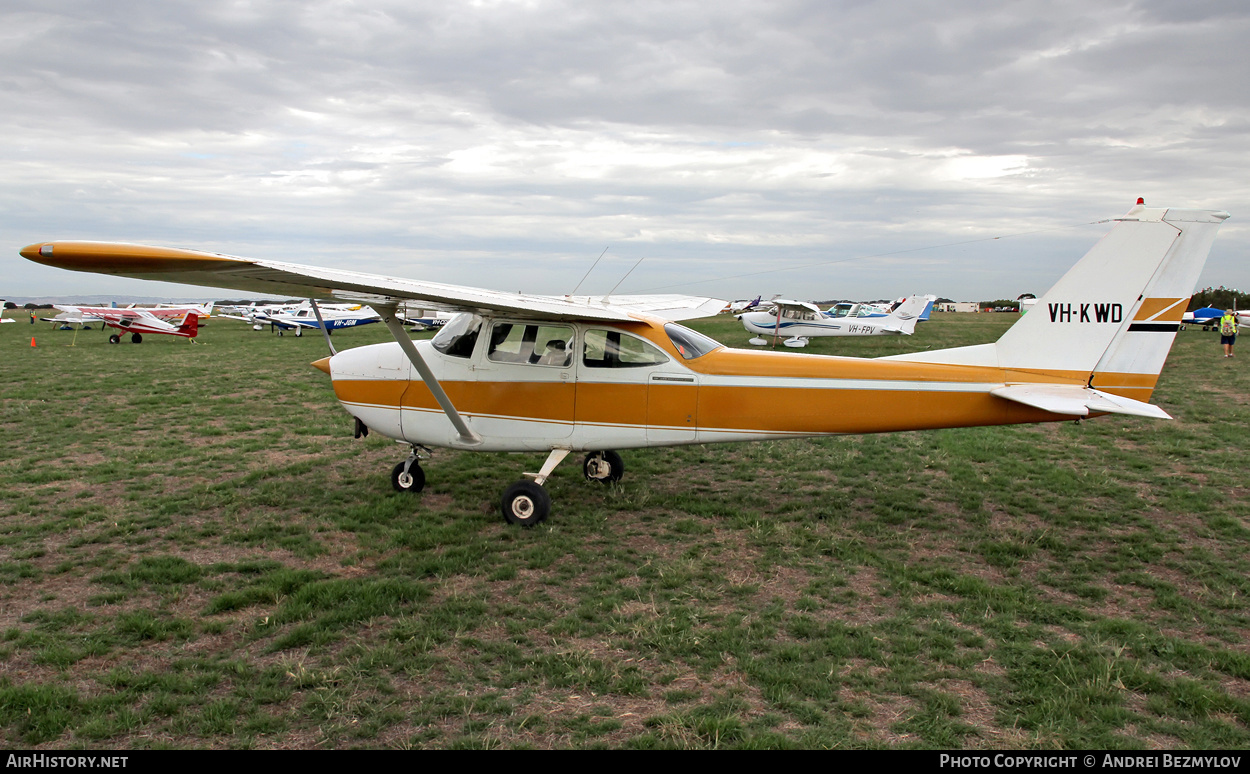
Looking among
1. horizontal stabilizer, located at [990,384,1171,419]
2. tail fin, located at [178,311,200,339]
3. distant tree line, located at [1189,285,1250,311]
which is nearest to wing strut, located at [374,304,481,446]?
horizontal stabilizer, located at [990,384,1171,419]

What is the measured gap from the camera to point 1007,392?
20.7 ft

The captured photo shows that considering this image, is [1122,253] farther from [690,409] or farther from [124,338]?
[124,338]

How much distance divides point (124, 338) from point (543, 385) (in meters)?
35.3

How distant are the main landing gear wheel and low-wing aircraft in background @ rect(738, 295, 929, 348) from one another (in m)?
24.7

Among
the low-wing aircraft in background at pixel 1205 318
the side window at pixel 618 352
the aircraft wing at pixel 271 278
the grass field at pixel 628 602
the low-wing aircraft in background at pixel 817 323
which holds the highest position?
the low-wing aircraft in background at pixel 1205 318

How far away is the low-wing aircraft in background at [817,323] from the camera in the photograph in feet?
104

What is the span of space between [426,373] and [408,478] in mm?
1728

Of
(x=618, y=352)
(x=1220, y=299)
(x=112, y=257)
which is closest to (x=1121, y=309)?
(x=618, y=352)

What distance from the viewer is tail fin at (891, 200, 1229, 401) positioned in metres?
6.09

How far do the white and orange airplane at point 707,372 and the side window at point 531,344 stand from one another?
0.01m

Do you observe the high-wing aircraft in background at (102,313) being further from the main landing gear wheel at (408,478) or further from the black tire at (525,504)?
the black tire at (525,504)

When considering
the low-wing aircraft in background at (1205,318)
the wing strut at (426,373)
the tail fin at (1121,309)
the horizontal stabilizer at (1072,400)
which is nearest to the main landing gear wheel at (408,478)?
the wing strut at (426,373)
